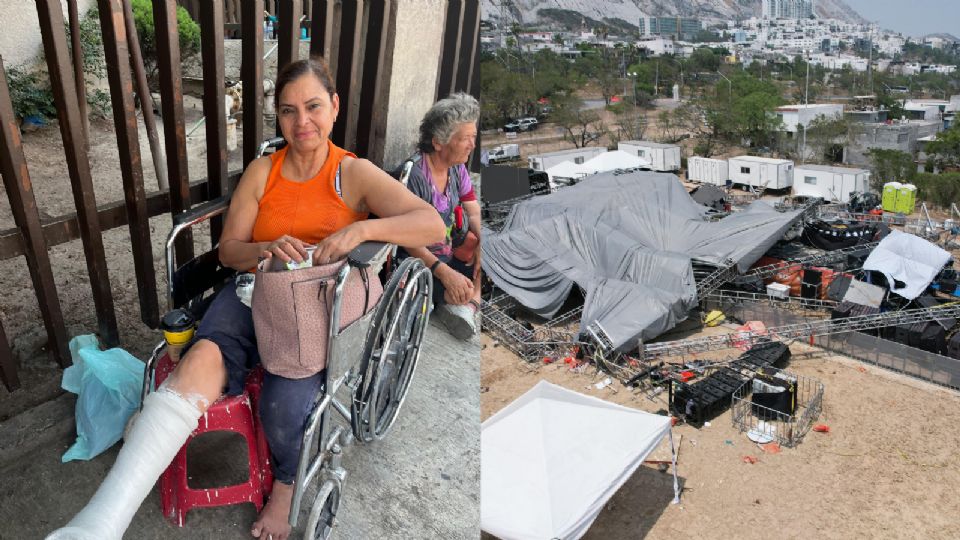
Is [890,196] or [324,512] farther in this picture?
[890,196]

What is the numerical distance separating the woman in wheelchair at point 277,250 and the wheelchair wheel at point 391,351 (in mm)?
187

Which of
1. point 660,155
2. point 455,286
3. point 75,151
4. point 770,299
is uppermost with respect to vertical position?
point 75,151

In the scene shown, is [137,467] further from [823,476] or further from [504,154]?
[504,154]

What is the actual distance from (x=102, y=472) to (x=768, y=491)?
8.92m

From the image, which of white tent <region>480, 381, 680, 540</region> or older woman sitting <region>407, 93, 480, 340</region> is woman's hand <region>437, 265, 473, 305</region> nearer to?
older woman sitting <region>407, 93, 480, 340</region>

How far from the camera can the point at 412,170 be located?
3154mm

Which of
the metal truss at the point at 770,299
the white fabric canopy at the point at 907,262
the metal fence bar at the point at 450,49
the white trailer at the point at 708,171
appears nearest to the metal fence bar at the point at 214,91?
the metal fence bar at the point at 450,49

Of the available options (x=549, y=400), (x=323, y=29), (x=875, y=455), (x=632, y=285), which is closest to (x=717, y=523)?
(x=549, y=400)

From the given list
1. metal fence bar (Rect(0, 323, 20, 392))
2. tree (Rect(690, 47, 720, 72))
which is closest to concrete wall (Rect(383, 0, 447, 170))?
metal fence bar (Rect(0, 323, 20, 392))

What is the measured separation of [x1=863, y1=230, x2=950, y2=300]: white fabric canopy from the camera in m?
16.2

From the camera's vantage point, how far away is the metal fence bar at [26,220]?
2.27 meters

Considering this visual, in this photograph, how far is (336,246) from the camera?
2.11m

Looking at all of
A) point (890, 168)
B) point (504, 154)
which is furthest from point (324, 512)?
point (504, 154)

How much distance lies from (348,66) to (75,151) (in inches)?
51.9
